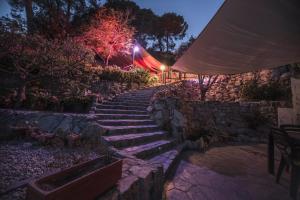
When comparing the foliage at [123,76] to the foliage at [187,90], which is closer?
the foliage at [187,90]

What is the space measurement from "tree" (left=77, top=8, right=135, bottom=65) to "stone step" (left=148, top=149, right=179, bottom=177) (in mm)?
8189

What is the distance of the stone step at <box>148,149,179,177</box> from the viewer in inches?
102

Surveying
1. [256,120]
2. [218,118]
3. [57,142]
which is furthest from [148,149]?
[256,120]

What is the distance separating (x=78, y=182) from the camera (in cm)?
107

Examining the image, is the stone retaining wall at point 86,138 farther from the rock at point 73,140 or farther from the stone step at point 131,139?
the stone step at point 131,139

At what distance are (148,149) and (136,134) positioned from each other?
24.6 inches

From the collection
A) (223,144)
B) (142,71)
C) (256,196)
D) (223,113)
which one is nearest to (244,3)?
(256,196)

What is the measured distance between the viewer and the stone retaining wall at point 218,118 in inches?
169

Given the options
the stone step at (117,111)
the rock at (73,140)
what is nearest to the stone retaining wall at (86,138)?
the rock at (73,140)

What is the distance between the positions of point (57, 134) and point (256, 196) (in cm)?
294

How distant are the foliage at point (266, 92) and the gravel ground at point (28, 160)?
5.41m

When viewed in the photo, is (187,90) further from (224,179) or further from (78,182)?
(78,182)

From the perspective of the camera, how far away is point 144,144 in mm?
3289

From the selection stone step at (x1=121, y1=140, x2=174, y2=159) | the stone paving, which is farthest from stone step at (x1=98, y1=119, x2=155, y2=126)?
the stone paving
